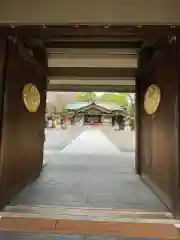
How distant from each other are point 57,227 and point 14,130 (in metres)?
1.08

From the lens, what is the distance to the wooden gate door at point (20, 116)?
81.7 inches

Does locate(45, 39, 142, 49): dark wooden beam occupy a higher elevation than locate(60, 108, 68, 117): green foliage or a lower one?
lower

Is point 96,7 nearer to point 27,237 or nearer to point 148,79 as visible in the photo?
point 148,79

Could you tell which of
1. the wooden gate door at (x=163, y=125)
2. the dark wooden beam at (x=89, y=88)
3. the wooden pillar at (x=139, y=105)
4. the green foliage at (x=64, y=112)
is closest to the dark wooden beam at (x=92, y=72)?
the wooden pillar at (x=139, y=105)

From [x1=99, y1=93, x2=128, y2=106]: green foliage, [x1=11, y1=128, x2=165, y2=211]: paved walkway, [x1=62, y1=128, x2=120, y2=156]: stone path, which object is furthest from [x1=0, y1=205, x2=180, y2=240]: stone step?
[x1=99, y1=93, x2=128, y2=106]: green foliage

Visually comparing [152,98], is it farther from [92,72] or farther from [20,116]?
[20,116]

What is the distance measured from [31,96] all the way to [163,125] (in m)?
1.68

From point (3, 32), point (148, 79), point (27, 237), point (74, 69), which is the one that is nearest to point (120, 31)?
point (3, 32)

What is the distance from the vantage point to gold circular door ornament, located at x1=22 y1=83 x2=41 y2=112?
273 cm

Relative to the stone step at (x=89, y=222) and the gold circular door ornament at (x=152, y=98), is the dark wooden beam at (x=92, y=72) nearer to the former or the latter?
the gold circular door ornament at (x=152, y=98)

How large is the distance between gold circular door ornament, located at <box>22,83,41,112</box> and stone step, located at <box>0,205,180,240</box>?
1.25 meters

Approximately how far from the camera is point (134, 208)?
2.25 m

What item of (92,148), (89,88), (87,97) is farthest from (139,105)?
(87,97)

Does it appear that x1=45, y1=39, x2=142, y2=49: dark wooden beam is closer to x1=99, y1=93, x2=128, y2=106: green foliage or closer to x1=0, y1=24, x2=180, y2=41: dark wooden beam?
x1=0, y1=24, x2=180, y2=41: dark wooden beam
